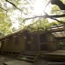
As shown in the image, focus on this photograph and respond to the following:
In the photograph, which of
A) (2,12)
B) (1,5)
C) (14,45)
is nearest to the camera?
(1,5)

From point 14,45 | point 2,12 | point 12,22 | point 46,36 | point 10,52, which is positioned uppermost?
point 2,12

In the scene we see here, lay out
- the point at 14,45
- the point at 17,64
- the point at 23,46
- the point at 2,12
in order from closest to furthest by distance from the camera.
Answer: the point at 17,64 < the point at 2,12 < the point at 23,46 < the point at 14,45

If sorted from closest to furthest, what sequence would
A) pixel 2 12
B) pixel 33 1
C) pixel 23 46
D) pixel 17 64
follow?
pixel 33 1 → pixel 17 64 → pixel 2 12 → pixel 23 46

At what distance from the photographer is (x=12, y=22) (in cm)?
1269

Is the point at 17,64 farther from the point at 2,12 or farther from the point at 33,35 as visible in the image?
the point at 33,35

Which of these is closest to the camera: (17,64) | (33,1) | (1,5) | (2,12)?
(33,1)

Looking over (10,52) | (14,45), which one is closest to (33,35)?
(14,45)

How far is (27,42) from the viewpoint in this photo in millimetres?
17609

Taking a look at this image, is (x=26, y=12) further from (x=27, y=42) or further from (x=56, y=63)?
(x=27, y=42)

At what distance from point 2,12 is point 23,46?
21.1 ft

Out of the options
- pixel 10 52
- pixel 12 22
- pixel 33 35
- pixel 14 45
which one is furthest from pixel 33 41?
pixel 12 22

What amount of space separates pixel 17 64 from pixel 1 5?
6.31 meters

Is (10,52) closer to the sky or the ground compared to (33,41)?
closer to the ground

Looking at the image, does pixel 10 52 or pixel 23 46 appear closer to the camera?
pixel 23 46
